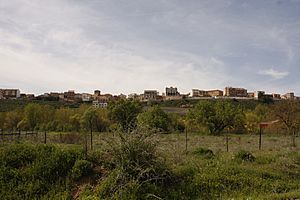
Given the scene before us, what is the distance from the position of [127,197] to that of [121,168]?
1135 mm

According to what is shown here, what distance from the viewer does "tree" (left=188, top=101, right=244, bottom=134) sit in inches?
2142

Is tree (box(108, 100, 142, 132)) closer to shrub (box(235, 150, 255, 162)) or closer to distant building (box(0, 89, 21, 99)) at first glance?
shrub (box(235, 150, 255, 162))

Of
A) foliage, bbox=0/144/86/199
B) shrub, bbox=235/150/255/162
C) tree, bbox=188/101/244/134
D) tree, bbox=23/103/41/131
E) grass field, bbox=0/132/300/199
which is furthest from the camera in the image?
tree, bbox=23/103/41/131

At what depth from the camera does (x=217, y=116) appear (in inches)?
2151

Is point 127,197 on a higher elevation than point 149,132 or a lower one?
lower

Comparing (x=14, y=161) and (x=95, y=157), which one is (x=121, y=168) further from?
(x=14, y=161)

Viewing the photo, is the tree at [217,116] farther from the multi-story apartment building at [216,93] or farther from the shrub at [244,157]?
the multi-story apartment building at [216,93]

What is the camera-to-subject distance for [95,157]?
39.1 ft

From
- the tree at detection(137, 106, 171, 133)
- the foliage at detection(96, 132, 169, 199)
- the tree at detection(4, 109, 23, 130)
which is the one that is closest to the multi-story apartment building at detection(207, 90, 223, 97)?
the tree at detection(137, 106, 171, 133)

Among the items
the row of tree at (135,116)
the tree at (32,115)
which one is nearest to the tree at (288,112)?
the row of tree at (135,116)

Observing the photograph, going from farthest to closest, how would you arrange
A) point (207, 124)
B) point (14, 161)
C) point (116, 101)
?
point (116, 101) < point (207, 124) < point (14, 161)

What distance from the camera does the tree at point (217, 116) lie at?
5441 cm

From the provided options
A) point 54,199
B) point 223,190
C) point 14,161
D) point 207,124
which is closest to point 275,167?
point 223,190

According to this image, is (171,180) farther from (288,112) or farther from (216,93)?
(216,93)
